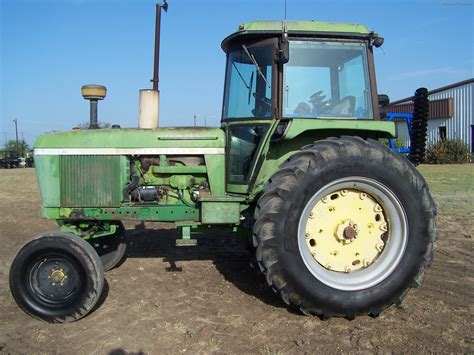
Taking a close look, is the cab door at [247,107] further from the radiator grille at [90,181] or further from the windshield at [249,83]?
the radiator grille at [90,181]

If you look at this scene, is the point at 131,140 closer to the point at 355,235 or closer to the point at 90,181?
the point at 90,181

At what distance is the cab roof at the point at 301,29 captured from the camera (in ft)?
14.6

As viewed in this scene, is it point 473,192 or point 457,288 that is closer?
point 457,288

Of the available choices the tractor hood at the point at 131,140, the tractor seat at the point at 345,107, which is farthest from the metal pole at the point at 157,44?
the tractor seat at the point at 345,107

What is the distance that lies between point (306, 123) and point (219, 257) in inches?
103

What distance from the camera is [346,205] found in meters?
4.34

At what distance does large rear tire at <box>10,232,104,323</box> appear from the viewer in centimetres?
410

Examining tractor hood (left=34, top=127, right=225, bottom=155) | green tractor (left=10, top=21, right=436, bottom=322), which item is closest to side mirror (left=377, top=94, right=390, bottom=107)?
green tractor (left=10, top=21, right=436, bottom=322)

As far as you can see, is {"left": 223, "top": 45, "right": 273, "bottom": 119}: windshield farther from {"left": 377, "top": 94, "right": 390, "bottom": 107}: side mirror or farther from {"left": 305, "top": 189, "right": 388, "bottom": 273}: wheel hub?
{"left": 377, "top": 94, "right": 390, "bottom": 107}: side mirror

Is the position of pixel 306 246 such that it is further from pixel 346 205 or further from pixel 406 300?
pixel 406 300

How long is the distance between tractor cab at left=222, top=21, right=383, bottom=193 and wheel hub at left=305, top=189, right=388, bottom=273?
0.75 m

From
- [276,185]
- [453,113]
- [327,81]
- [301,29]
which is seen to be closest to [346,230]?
[276,185]

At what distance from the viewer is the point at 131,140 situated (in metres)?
4.78

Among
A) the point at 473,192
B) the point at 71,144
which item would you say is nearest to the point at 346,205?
the point at 71,144
